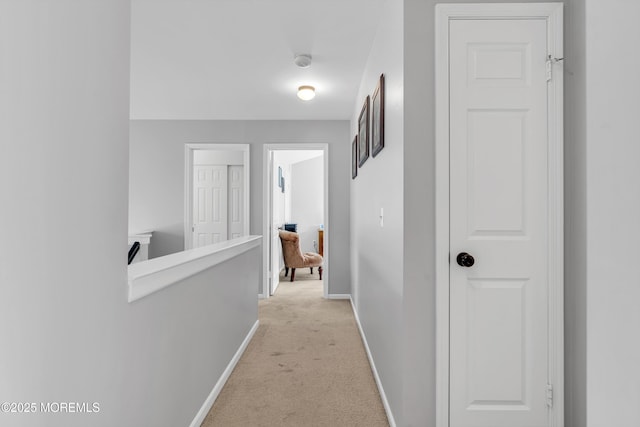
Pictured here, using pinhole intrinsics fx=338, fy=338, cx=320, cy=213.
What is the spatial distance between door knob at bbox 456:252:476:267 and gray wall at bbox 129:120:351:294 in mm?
3140

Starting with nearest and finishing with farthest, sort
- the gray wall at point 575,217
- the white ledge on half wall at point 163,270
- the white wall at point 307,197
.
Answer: the white ledge on half wall at point 163,270
the gray wall at point 575,217
the white wall at point 307,197

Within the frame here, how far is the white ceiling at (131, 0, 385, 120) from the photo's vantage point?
2158mm

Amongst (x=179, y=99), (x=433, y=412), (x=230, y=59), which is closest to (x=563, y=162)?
(x=433, y=412)

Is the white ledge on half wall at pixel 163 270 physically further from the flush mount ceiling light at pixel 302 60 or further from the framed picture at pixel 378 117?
the flush mount ceiling light at pixel 302 60

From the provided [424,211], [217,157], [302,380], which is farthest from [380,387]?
[217,157]

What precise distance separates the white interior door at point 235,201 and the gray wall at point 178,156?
4.43ft

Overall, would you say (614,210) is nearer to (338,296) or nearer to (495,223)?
(495,223)

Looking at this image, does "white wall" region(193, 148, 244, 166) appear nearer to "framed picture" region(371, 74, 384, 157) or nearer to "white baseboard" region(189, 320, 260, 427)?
"white baseboard" region(189, 320, 260, 427)

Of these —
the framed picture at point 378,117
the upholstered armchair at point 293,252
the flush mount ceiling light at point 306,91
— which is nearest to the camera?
the framed picture at point 378,117

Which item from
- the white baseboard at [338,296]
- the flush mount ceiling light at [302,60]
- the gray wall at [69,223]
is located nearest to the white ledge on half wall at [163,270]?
the gray wall at [69,223]

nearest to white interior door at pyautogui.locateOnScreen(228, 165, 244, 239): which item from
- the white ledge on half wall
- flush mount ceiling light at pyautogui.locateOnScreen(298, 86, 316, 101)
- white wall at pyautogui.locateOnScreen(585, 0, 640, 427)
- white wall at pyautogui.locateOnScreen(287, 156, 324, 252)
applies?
white wall at pyautogui.locateOnScreen(287, 156, 324, 252)

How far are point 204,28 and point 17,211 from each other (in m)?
2.14

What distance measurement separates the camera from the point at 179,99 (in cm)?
380

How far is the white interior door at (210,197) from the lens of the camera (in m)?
5.88
